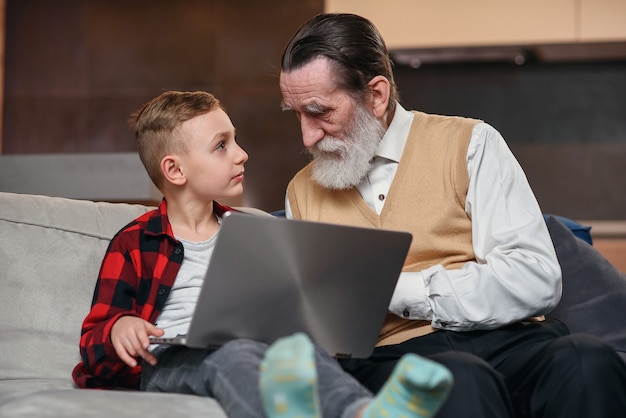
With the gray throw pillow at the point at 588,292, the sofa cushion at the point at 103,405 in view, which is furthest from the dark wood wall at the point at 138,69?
the sofa cushion at the point at 103,405

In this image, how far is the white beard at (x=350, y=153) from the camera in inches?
70.2

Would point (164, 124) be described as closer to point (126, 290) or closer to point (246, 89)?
point (126, 290)

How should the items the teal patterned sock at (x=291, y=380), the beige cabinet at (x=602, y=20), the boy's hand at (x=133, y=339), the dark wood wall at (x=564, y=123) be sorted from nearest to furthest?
the teal patterned sock at (x=291, y=380) → the boy's hand at (x=133, y=339) → the beige cabinet at (x=602, y=20) → the dark wood wall at (x=564, y=123)

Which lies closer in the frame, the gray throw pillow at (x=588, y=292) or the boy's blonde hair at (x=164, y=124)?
the boy's blonde hair at (x=164, y=124)

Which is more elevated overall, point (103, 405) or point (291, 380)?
point (291, 380)

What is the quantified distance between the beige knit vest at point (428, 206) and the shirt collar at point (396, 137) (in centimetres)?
4

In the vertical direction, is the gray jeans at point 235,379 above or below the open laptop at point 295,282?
below

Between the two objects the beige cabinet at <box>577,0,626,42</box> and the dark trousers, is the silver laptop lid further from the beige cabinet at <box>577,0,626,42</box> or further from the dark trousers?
the beige cabinet at <box>577,0,626,42</box>

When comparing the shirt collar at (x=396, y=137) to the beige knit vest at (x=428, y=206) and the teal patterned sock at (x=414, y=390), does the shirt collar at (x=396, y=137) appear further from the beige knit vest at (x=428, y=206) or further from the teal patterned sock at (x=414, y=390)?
the teal patterned sock at (x=414, y=390)

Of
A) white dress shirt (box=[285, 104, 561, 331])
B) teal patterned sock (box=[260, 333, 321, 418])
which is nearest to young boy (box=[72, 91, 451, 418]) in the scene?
teal patterned sock (box=[260, 333, 321, 418])

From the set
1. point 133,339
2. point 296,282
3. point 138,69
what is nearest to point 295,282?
point 296,282

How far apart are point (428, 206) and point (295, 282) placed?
48cm

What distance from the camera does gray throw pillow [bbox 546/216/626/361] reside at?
6.42ft

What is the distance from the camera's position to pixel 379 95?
1.88 metres
